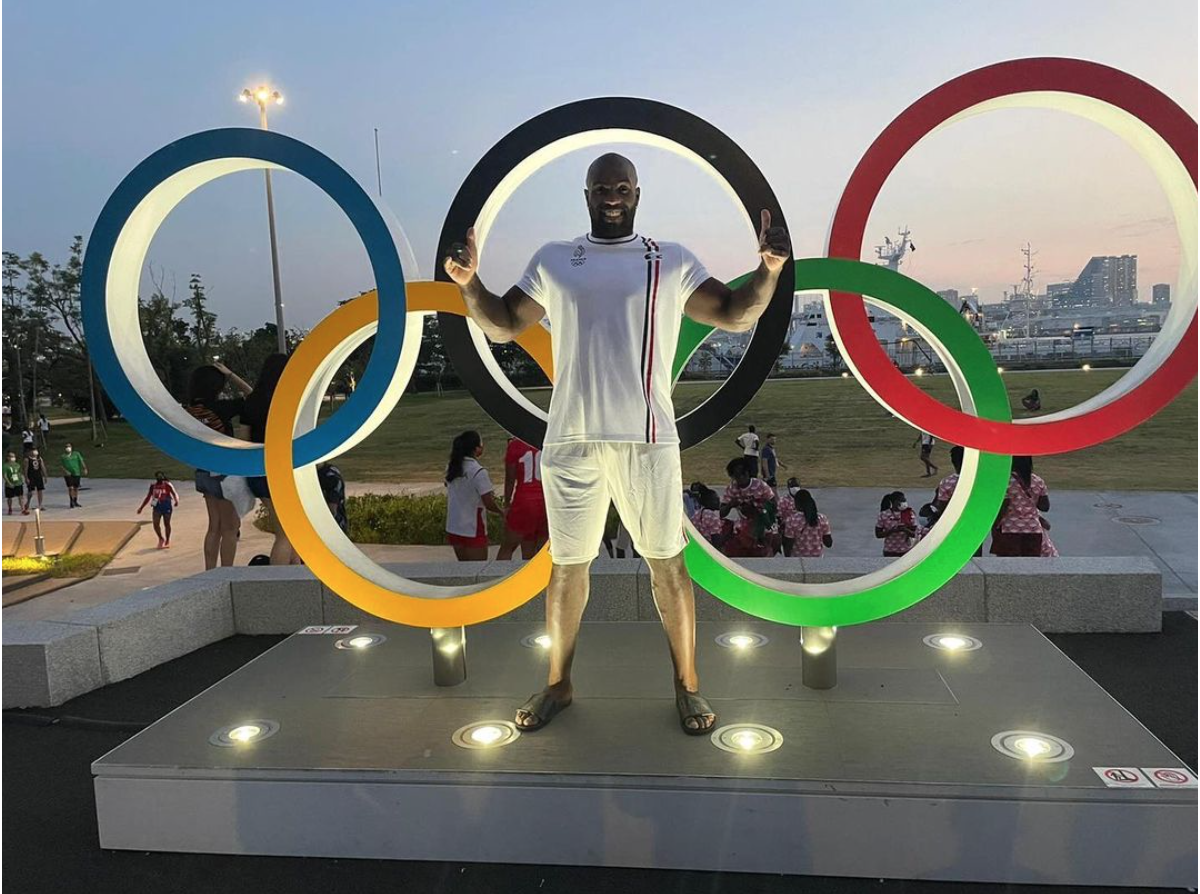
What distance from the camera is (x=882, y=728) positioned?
3268 mm

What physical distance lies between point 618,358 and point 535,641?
1.81m

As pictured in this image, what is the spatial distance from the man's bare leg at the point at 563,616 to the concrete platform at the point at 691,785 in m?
0.13

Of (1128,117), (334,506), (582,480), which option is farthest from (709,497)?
(1128,117)

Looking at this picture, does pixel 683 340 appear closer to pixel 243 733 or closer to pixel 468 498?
pixel 243 733

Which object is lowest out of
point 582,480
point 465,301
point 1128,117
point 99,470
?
point 99,470

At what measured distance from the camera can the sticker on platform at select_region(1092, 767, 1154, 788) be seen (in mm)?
2762

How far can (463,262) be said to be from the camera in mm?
3213

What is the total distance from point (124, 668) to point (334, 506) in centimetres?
186

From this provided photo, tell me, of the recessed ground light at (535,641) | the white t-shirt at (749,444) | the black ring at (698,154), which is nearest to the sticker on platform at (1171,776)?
the black ring at (698,154)

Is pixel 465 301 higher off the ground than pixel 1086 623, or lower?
higher

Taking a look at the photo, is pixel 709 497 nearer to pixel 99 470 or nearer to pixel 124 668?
pixel 124 668

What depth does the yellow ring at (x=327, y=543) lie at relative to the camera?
12.3 feet

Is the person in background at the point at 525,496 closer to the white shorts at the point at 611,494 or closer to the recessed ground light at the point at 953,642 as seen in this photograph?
the white shorts at the point at 611,494

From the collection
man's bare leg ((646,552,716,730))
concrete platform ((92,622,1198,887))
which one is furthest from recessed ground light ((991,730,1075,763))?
man's bare leg ((646,552,716,730))
